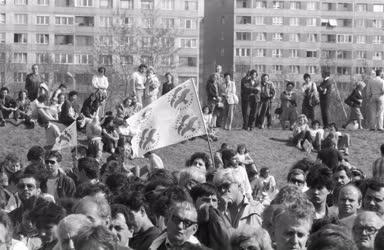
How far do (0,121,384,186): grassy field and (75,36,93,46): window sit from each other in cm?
8271

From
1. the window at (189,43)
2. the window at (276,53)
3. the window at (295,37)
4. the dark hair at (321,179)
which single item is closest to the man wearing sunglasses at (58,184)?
the dark hair at (321,179)

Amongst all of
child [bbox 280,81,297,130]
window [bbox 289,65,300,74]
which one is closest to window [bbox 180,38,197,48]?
window [bbox 289,65,300,74]

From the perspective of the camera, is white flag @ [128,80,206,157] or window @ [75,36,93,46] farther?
window @ [75,36,93,46]

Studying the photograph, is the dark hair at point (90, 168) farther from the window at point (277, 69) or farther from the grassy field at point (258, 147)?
the window at point (277, 69)

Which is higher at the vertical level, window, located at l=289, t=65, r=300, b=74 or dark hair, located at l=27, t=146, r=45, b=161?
dark hair, located at l=27, t=146, r=45, b=161

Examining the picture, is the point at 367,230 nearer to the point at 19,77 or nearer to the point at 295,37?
the point at 19,77

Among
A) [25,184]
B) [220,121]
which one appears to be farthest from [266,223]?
[220,121]

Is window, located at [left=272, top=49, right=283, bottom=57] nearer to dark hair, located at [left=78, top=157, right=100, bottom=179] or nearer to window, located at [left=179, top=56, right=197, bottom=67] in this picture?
window, located at [left=179, top=56, right=197, bottom=67]

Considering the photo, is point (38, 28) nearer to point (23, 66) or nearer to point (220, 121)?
point (23, 66)

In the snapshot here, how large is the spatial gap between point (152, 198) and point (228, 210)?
88 centimetres

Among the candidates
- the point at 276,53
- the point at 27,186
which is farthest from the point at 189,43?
the point at 27,186

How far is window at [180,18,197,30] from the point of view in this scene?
112250 millimetres

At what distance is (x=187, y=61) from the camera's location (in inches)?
4582

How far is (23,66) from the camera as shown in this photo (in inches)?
4486
